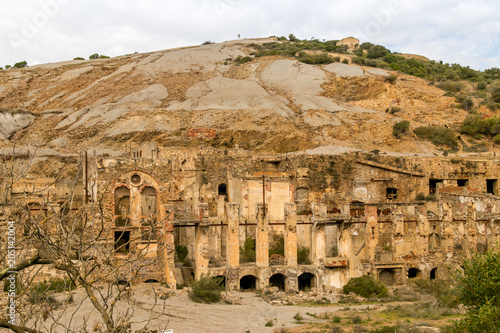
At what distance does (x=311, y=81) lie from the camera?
2477 inches

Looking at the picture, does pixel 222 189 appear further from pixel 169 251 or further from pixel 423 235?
pixel 423 235

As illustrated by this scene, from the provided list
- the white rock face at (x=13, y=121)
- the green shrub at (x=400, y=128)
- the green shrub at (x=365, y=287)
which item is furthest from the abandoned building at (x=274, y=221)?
the white rock face at (x=13, y=121)

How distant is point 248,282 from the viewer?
92.3ft

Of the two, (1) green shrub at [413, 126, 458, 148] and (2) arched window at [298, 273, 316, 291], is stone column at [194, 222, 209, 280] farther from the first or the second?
(1) green shrub at [413, 126, 458, 148]

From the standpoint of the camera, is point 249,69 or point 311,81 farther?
point 249,69

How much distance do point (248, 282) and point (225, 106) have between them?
2751cm

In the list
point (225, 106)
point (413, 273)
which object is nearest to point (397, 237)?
point (413, 273)

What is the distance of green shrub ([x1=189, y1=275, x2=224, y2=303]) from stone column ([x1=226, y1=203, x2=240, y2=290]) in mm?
2153

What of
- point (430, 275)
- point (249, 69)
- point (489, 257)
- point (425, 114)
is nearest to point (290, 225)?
point (430, 275)

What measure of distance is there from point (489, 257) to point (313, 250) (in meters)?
11.8

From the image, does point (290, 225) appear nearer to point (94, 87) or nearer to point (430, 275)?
point (430, 275)

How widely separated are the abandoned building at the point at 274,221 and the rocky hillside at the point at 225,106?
22.8 feet

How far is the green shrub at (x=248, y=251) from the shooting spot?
29000 millimetres

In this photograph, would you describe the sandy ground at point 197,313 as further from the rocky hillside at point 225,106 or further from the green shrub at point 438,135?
the green shrub at point 438,135
